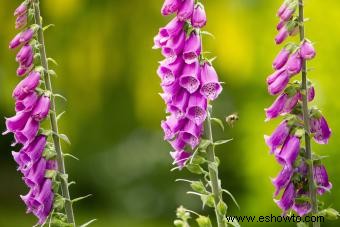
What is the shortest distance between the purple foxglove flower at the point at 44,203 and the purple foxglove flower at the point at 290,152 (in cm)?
71

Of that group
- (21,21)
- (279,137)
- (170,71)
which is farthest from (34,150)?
(279,137)

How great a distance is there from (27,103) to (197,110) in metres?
0.58

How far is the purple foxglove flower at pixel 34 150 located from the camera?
263 cm

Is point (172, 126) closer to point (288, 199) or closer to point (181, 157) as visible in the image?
point (181, 157)

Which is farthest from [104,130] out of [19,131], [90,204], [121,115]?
[19,131]

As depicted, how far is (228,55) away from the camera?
941 centimetres

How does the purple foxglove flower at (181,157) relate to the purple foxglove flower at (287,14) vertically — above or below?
below

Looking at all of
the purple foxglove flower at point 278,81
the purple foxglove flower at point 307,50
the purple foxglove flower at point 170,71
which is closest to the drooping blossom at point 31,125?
the purple foxglove flower at point 170,71

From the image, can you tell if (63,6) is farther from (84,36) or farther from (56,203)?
(56,203)

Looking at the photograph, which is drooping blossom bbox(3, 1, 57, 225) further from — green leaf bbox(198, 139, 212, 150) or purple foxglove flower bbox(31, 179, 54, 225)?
green leaf bbox(198, 139, 212, 150)

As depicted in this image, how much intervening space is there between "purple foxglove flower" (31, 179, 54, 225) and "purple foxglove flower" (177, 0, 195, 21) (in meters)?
0.65

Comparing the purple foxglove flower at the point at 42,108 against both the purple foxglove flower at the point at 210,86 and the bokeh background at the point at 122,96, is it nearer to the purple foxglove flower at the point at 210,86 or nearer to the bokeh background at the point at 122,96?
the purple foxglove flower at the point at 210,86

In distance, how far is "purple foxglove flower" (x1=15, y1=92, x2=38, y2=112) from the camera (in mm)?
2639

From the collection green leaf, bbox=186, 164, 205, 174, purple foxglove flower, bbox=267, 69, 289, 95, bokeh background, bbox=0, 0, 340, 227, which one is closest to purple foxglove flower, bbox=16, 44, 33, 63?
green leaf, bbox=186, 164, 205, 174
